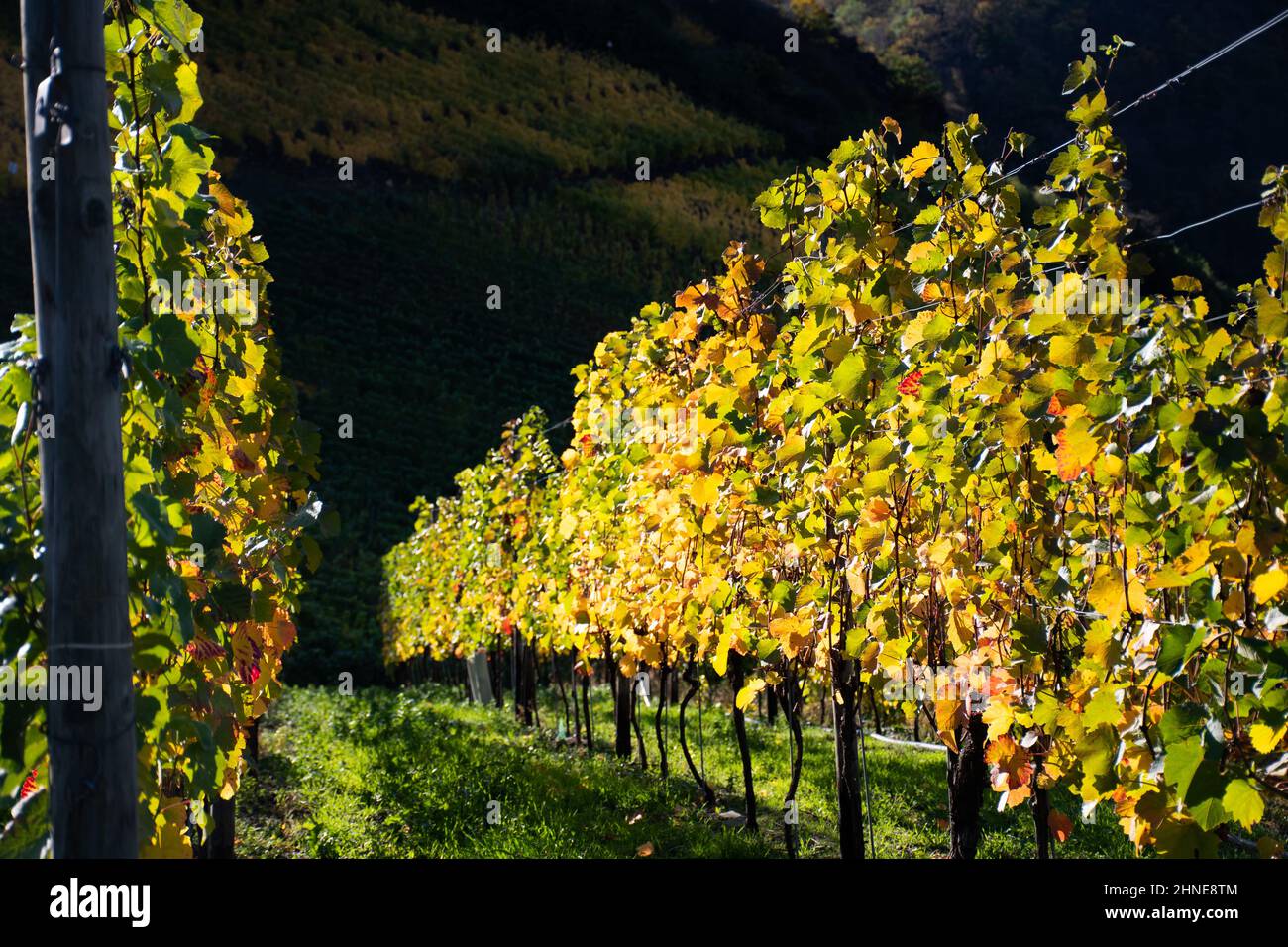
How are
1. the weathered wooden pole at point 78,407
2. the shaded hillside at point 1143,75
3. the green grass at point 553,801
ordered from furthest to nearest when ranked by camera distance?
the shaded hillside at point 1143,75 < the green grass at point 553,801 < the weathered wooden pole at point 78,407

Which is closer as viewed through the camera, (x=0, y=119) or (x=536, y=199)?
(x=0, y=119)

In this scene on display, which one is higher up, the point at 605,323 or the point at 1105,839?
the point at 605,323

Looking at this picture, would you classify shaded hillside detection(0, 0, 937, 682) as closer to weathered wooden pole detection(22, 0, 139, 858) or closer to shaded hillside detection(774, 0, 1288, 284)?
shaded hillside detection(774, 0, 1288, 284)

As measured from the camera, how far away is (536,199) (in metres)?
37.3

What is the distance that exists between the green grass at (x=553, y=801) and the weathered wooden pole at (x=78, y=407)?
3891 mm

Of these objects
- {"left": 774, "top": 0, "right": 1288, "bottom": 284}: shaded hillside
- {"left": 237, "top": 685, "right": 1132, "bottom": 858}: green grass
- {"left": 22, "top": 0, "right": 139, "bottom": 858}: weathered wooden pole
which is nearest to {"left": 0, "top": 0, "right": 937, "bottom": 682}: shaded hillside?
{"left": 774, "top": 0, "right": 1288, "bottom": 284}: shaded hillside

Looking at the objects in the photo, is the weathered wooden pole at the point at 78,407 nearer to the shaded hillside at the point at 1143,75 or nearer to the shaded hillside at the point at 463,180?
the shaded hillside at the point at 1143,75

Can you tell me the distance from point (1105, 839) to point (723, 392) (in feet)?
13.1

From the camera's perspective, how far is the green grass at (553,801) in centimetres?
591

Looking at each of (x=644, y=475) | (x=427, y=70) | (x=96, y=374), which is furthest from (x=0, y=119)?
(x=96, y=374)

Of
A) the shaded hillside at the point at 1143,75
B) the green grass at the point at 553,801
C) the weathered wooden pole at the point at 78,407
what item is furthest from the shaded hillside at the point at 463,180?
the weathered wooden pole at the point at 78,407

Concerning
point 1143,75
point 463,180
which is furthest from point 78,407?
point 463,180
